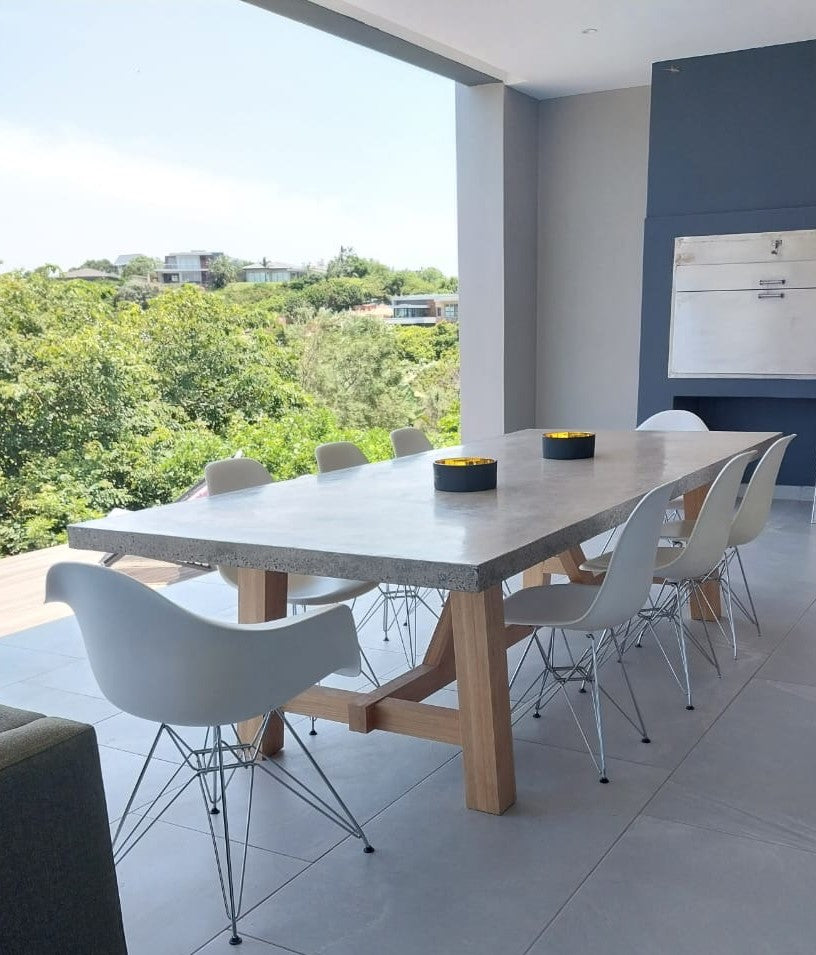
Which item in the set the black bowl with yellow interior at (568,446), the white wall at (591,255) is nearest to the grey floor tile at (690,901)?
the black bowl with yellow interior at (568,446)

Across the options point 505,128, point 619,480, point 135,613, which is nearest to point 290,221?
point 505,128

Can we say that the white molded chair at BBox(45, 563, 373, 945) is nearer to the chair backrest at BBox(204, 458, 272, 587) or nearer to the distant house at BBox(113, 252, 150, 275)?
the chair backrest at BBox(204, 458, 272, 587)

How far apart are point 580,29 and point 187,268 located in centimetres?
664

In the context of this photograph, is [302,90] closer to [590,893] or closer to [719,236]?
[719,236]

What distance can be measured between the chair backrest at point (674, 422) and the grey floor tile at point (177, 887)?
3241 millimetres

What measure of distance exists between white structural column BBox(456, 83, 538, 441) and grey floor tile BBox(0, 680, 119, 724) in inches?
188

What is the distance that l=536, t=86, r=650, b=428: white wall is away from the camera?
7477mm

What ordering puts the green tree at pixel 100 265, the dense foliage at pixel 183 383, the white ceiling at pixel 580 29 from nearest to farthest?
the white ceiling at pixel 580 29 < the dense foliage at pixel 183 383 < the green tree at pixel 100 265

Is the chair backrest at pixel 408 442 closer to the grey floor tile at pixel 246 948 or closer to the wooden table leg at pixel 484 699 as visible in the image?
the wooden table leg at pixel 484 699

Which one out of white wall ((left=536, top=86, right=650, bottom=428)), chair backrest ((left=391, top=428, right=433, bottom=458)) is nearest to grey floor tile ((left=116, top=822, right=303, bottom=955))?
chair backrest ((left=391, top=428, right=433, bottom=458))

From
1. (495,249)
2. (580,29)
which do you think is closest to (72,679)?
(580,29)

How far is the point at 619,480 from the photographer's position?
3.10 m

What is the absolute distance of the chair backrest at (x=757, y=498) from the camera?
11.5 feet

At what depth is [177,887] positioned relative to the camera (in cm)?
217
